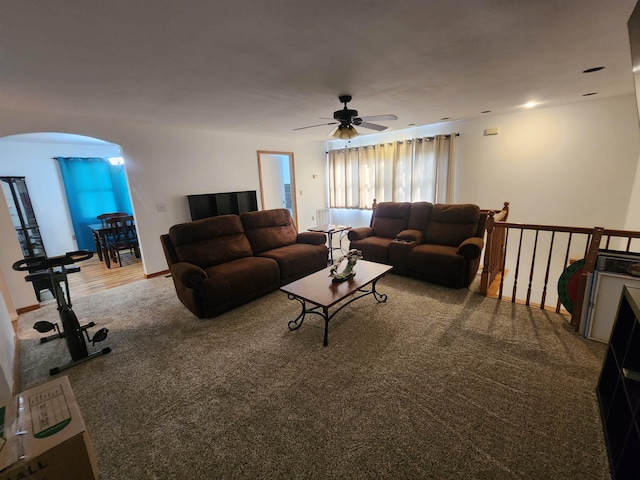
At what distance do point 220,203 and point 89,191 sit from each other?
3343 mm

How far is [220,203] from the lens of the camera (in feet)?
16.0

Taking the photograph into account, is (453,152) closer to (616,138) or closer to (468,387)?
(616,138)

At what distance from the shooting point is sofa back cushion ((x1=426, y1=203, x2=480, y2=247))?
3713mm

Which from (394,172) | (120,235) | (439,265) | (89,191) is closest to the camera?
(439,265)

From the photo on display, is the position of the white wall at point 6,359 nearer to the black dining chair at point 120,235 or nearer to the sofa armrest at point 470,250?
the black dining chair at point 120,235

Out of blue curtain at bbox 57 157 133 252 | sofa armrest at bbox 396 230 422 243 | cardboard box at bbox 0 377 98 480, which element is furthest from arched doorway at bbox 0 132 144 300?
sofa armrest at bbox 396 230 422 243

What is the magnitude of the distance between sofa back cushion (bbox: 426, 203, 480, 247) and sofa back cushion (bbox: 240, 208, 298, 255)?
2140mm

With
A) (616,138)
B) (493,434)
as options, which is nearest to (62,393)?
(493,434)

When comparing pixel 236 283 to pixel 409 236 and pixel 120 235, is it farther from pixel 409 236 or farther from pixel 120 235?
pixel 120 235

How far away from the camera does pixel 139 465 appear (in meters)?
1.42

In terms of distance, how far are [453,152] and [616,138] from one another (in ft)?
6.67

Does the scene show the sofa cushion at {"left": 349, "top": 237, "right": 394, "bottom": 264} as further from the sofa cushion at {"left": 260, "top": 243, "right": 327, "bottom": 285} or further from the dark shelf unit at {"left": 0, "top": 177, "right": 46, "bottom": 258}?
the dark shelf unit at {"left": 0, "top": 177, "right": 46, "bottom": 258}

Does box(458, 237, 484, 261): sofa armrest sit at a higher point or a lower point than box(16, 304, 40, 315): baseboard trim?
higher

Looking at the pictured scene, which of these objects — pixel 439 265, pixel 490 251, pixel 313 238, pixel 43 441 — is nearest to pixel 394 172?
pixel 313 238
